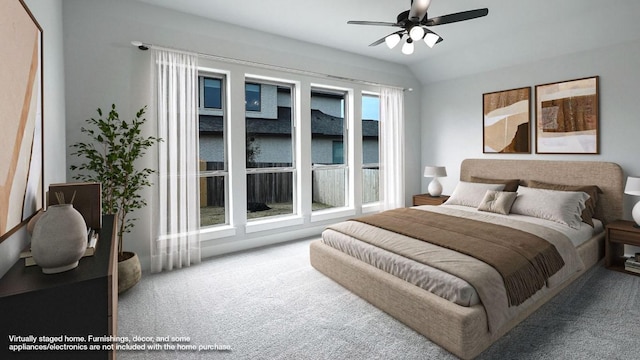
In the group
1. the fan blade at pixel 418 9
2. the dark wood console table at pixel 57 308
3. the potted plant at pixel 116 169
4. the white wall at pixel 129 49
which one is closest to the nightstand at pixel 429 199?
the white wall at pixel 129 49

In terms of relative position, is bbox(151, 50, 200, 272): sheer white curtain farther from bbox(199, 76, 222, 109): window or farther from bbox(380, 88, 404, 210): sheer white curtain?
bbox(380, 88, 404, 210): sheer white curtain

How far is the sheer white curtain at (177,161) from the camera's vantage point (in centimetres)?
334

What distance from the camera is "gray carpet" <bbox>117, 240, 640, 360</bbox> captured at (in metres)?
2.00

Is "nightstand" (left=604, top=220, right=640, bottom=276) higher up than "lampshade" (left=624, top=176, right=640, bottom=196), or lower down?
lower down

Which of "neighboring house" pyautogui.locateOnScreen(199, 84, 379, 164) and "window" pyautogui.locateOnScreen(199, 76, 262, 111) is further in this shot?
"neighboring house" pyautogui.locateOnScreen(199, 84, 379, 164)

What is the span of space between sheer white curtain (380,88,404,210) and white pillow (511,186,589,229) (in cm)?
202

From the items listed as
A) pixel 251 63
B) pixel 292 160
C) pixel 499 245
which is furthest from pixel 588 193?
pixel 251 63

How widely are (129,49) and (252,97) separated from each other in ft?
5.11

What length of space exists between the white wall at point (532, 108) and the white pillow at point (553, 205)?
78 cm

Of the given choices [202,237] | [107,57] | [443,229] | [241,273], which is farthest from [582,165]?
[107,57]

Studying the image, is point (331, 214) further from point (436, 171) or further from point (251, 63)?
point (251, 63)

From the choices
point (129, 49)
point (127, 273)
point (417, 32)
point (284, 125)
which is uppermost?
point (129, 49)

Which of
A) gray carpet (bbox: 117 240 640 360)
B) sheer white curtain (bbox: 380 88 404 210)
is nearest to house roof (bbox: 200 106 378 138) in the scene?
sheer white curtain (bbox: 380 88 404 210)

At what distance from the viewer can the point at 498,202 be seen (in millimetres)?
3730
